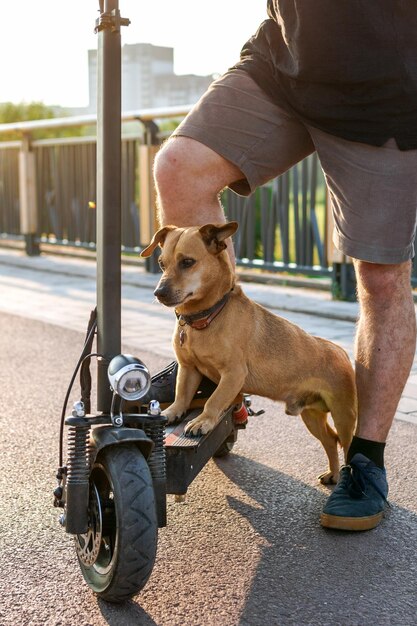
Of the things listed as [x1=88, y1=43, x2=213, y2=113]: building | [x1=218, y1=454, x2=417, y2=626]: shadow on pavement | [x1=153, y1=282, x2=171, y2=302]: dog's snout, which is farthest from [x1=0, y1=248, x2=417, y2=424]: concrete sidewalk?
[x1=88, y1=43, x2=213, y2=113]: building

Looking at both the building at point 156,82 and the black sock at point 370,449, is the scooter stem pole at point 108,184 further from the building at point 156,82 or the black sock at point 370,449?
the building at point 156,82

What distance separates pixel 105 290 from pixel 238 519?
799 mm

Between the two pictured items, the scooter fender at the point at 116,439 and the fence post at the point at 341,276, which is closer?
the scooter fender at the point at 116,439

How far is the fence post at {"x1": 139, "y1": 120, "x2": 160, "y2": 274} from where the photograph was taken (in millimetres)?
8203

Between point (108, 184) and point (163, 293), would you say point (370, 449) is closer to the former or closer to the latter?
point (163, 293)

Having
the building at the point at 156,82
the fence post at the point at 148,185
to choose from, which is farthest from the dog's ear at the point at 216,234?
the building at the point at 156,82

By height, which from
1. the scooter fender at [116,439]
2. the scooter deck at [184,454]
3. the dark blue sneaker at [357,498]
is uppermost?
the scooter fender at [116,439]

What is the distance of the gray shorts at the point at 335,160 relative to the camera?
255 centimetres

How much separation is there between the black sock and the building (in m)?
10.2

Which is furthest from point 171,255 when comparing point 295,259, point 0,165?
point 0,165

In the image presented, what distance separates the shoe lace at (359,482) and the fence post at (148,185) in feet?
18.6

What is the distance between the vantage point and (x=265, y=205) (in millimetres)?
7551

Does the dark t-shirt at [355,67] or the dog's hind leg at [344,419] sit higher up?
the dark t-shirt at [355,67]

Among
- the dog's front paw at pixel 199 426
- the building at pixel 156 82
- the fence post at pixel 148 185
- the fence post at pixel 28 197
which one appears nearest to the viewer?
the dog's front paw at pixel 199 426
